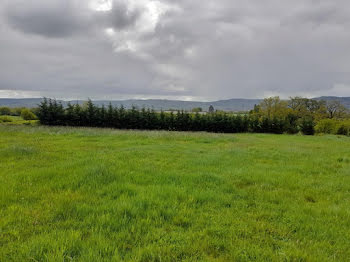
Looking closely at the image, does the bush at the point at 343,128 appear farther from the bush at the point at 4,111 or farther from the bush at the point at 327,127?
the bush at the point at 4,111

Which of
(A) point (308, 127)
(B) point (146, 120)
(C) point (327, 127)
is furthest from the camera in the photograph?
(C) point (327, 127)

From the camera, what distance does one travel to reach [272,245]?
117 inches

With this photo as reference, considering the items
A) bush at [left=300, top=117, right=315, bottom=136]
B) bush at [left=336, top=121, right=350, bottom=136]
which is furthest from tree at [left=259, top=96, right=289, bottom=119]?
bush at [left=300, top=117, right=315, bottom=136]

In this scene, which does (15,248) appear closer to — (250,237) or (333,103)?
(250,237)

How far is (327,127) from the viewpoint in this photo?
43344 mm

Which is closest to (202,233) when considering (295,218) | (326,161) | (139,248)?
(139,248)

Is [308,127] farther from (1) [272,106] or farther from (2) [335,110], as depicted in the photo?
(2) [335,110]

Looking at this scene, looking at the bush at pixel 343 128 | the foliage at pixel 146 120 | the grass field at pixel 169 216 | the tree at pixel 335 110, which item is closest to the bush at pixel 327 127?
the bush at pixel 343 128

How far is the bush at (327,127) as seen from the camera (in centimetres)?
4275

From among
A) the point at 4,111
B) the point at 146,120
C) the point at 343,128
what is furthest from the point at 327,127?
the point at 4,111

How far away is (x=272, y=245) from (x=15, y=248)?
12.6 ft

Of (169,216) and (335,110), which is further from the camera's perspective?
(335,110)

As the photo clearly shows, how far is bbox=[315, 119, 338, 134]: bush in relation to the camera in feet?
140

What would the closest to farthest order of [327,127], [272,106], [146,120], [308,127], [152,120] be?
[146,120] < [152,120] < [308,127] < [327,127] < [272,106]
